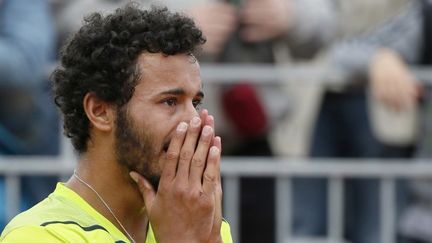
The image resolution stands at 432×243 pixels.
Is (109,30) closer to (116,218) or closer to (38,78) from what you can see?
(116,218)

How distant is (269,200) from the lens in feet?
21.6

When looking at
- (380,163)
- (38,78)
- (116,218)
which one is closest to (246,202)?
(380,163)

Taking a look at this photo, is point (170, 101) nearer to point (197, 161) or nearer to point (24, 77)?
point (197, 161)

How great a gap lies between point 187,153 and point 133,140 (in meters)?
0.22

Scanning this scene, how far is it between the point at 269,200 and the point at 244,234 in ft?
0.79

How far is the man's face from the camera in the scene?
3645 millimetres

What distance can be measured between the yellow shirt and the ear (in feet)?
0.71

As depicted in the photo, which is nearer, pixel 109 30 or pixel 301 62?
pixel 109 30

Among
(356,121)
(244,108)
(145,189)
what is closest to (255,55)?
(244,108)

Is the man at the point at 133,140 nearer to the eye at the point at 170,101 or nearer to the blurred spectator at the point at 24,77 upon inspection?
the eye at the point at 170,101

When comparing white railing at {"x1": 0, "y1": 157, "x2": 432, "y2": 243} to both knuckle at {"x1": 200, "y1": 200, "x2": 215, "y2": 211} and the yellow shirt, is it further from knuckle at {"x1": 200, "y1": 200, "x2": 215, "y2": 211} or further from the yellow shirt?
knuckle at {"x1": 200, "y1": 200, "x2": 215, "y2": 211}

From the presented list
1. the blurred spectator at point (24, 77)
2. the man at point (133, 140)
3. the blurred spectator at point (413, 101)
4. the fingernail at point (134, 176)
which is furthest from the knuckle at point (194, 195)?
the blurred spectator at point (413, 101)

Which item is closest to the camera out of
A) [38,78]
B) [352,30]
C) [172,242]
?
[172,242]

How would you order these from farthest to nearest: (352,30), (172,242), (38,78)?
1. (352,30)
2. (38,78)
3. (172,242)
